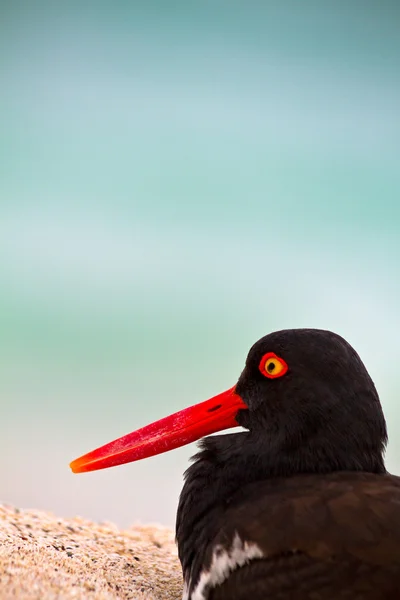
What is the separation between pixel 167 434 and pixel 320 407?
0.61m

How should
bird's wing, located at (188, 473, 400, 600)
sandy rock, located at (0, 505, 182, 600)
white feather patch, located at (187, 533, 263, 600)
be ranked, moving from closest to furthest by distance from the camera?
bird's wing, located at (188, 473, 400, 600) → white feather patch, located at (187, 533, 263, 600) → sandy rock, located at (0, 505, 182, 600)

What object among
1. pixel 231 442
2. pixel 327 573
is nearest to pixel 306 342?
pixel 231 442

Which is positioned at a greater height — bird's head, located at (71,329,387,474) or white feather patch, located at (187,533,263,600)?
bird's head, located at (71,329,387,474)

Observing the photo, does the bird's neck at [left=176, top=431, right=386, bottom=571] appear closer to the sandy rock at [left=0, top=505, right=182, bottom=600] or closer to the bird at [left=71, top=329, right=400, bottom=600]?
the bird at [left=71, top=329, right=400, bottom=600]

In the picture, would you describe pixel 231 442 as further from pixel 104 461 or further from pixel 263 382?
pixel 104 461

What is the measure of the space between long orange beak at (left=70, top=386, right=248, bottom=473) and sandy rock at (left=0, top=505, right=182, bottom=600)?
0.35 m

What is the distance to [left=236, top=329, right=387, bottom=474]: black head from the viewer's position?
197cm

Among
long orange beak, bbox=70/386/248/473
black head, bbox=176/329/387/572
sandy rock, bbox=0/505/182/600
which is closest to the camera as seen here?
black head, bbox=176/329/387/572

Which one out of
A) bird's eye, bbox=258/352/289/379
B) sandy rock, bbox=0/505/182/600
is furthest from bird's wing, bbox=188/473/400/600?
sandy rock, bbox=0/505/182/600

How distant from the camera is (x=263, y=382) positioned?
212cm

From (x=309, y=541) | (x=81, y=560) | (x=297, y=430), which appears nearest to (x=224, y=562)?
(x=309, y=541)

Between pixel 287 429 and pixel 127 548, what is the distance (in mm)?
1225

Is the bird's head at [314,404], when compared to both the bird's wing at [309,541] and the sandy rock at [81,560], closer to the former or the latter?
the bird's wing at [309,541]

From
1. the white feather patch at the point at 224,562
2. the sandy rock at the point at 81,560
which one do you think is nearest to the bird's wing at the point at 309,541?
the white feather patch at the point at 224,562
